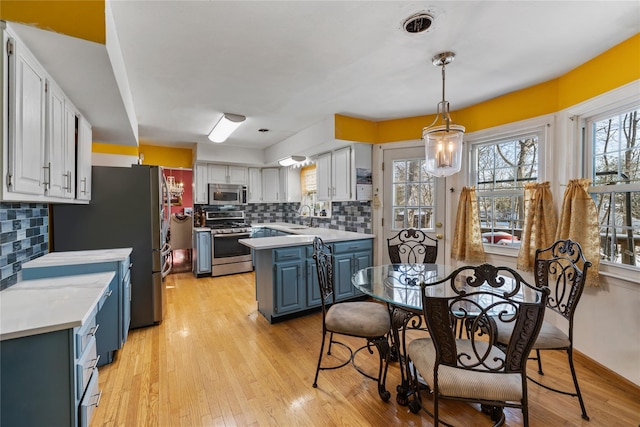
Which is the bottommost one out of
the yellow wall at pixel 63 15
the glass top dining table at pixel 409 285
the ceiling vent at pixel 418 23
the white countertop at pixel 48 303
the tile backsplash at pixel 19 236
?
the glass top dining table at pixel 409 285

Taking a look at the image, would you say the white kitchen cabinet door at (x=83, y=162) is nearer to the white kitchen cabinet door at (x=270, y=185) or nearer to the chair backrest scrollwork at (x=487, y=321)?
the chair backrest scrollwork at (x=487, y=321)

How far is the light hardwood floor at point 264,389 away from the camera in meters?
1.68

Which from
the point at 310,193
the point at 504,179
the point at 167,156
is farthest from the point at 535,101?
the point at 167,156

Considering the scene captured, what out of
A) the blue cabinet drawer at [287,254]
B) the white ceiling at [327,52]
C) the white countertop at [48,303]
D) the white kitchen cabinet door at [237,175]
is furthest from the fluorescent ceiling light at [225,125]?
the white countertop at [48,303]

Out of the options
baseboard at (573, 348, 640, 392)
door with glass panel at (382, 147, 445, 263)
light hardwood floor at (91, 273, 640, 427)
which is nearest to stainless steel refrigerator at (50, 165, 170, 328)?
light hardwood floor at (91, 273, 640, 427)

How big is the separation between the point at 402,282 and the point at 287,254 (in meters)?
1.36

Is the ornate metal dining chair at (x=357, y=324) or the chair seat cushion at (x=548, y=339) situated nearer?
the chair seat cushion at (x=548, y=339)

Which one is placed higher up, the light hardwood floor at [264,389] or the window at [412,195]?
the window at [412,195]

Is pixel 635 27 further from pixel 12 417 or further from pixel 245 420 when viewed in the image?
pixel 12 417

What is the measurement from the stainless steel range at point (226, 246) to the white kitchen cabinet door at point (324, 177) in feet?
5.81

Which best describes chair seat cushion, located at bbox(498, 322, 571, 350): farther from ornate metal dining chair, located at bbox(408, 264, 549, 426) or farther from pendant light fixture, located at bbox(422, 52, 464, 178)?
pendant light fixture, located at bbox(422, 52, 464, 178)

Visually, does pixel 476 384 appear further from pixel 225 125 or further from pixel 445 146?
pixel 225 125

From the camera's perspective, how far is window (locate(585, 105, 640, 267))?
2.03m

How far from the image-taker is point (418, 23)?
69.4 inches
